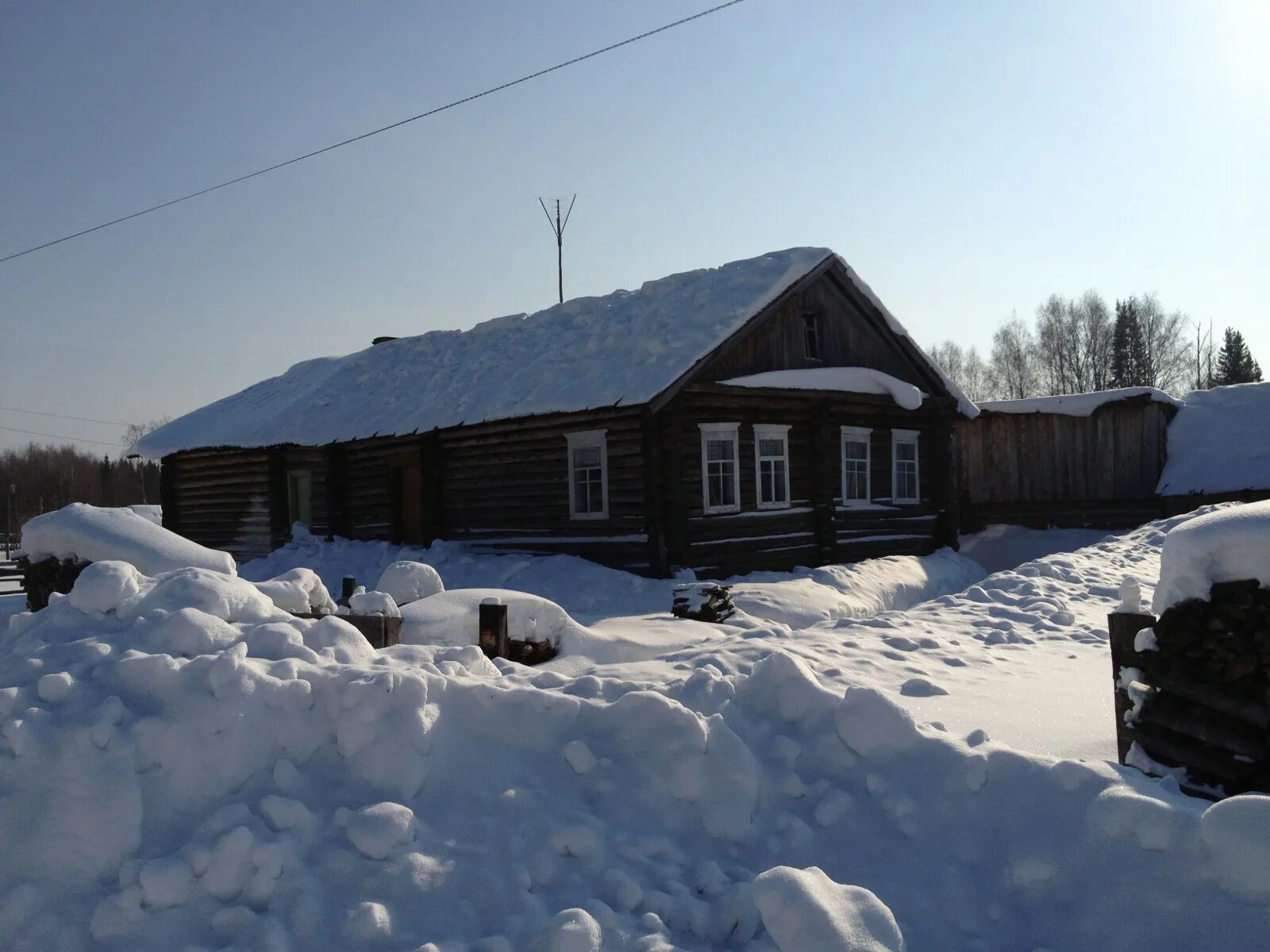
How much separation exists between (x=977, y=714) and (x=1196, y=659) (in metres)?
1.91

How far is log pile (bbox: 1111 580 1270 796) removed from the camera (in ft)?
13.5

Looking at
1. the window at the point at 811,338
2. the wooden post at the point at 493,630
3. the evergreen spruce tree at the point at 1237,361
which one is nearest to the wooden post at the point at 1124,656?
the wooden post at the point at 493,630

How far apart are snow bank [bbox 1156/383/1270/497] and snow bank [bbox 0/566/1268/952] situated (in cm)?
1961

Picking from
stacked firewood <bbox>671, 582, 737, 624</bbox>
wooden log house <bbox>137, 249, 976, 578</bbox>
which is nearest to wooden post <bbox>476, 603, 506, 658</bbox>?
stacked firewood <bbox>671, 582, 737, 624</bbox>

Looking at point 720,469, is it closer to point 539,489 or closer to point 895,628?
point 539,489

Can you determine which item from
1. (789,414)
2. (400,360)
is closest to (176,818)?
(789,414)

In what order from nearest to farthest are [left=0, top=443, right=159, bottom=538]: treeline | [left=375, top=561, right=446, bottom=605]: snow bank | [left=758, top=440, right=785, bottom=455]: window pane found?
[left=375, top=561, right=446, bottom=605]: snow bank < [left=758, top=440, right=785, bottom=455]: window pane < [left=0, top=443, right=159, bottom=538]: treeline

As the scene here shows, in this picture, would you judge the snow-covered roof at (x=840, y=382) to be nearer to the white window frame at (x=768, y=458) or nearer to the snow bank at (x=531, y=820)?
the white window frame at (x=768, y=458)

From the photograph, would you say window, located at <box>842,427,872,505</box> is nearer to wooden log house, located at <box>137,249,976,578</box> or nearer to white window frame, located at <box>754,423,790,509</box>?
wooden log house, located at <box>137,249,976,578</box>

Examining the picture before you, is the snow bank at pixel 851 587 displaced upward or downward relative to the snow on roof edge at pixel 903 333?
downward

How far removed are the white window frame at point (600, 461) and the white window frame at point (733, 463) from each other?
1568mm

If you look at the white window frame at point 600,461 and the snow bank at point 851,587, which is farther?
the white window frame at point 600,461

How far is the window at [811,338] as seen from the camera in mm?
16875

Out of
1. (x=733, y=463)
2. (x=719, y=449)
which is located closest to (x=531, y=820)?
(x=719, y=449)
